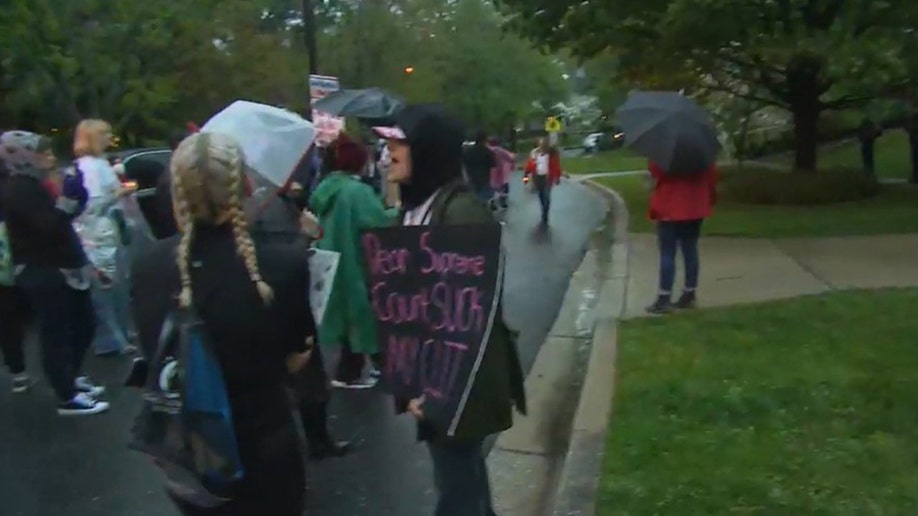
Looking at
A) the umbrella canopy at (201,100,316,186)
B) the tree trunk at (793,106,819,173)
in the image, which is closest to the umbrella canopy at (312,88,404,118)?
the tree trunk at (793,106,819,173)

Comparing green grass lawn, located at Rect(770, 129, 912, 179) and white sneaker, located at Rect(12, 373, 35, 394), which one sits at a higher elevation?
white sneaker, located at Rect(12, 373, 35, 394)

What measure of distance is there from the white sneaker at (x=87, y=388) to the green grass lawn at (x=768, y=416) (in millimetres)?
3442

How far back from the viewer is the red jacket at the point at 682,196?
9398 millimetres

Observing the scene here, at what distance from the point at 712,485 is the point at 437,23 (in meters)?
57.3

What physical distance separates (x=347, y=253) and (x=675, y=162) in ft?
9.51

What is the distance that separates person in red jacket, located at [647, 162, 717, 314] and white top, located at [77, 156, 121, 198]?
4.03 m

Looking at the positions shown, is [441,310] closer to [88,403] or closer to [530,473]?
[530,473]

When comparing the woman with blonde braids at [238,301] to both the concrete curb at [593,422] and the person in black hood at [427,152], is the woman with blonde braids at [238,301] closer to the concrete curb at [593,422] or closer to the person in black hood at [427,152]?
the person in black hood at [427,152]

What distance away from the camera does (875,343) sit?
791cm

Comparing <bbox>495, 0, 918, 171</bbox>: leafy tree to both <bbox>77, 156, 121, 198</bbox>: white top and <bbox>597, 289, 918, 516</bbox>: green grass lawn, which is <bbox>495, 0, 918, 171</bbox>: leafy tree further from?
<bbox>77, 156, 121, 198</bbox>: white top

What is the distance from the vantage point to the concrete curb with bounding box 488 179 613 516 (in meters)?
6.15

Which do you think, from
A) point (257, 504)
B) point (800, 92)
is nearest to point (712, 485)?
point (257, 504)

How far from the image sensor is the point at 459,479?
14.1ft

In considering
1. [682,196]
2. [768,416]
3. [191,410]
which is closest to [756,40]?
[682,196]
